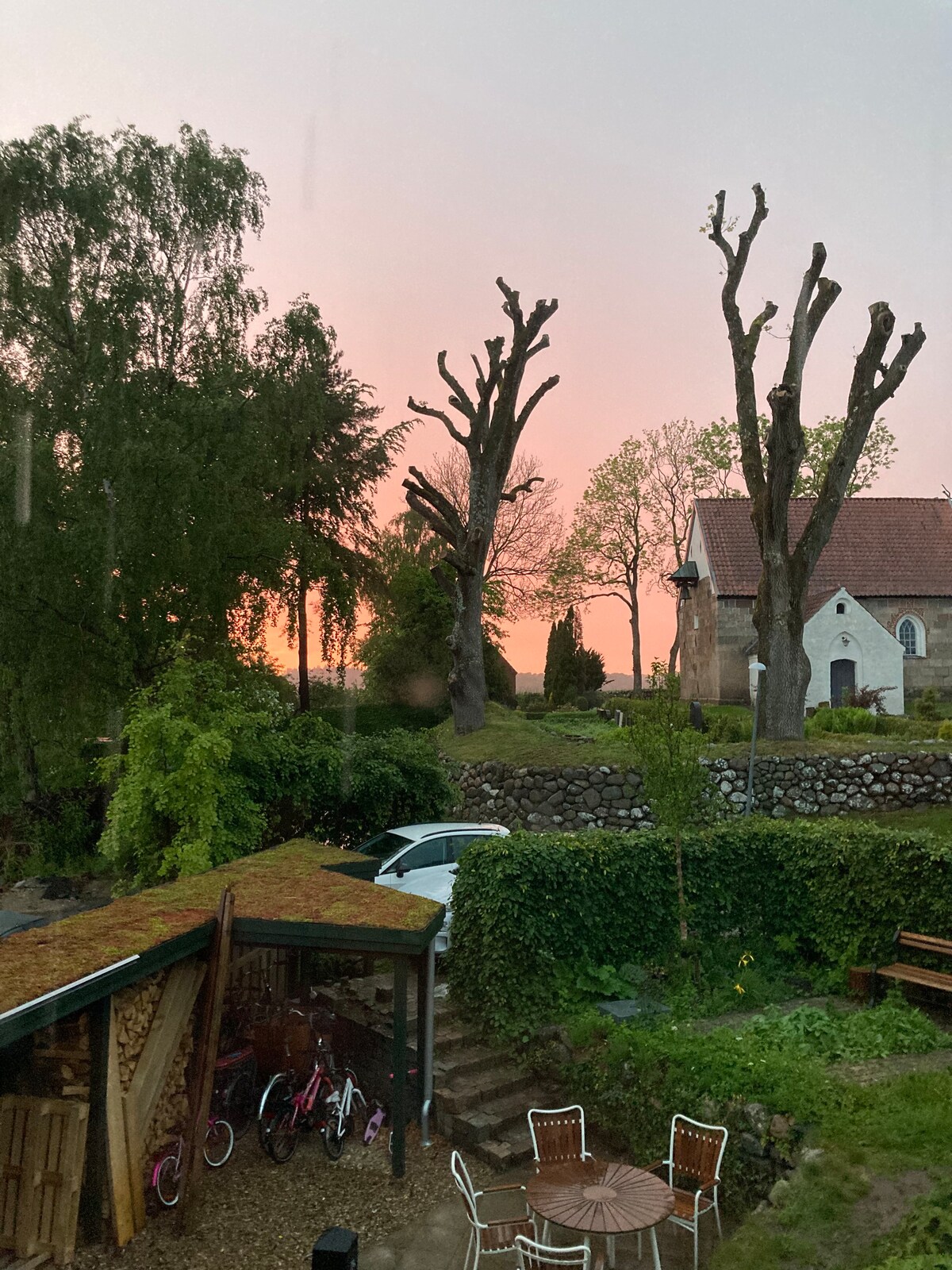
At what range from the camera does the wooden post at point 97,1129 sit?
791 centimetres

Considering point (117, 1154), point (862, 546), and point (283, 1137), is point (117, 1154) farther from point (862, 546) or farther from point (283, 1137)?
point (862, 546)

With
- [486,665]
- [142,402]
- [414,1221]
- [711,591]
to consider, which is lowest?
[414,1221]

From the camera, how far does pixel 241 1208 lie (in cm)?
859

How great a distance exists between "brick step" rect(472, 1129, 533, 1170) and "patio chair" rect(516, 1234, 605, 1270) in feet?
5.26

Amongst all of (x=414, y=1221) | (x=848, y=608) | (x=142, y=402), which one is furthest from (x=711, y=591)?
(x=414, y=1221)

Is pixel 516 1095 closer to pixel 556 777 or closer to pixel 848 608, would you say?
pixel 556 777

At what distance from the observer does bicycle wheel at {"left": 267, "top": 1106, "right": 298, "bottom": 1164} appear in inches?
368

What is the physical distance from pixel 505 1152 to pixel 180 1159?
313 centimetres

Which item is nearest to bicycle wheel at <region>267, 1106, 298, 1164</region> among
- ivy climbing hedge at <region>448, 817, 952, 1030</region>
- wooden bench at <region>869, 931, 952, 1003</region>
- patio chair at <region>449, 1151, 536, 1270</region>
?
patio chair at <region>449, 1151, 536, 1270</region>

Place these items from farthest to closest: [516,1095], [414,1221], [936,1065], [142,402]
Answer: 1. [142,402]
2. [516,1095]
3. [936,1065]
4. [414,1221]

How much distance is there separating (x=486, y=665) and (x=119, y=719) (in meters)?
21.3

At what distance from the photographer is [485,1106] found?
10.3 m

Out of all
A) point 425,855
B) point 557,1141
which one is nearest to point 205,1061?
point 557,1141

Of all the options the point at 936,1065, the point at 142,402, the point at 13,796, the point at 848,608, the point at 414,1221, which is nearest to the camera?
the point at 414,1221
